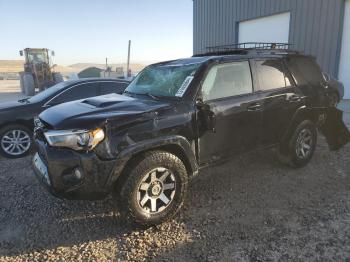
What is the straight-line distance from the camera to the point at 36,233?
3.31 metres

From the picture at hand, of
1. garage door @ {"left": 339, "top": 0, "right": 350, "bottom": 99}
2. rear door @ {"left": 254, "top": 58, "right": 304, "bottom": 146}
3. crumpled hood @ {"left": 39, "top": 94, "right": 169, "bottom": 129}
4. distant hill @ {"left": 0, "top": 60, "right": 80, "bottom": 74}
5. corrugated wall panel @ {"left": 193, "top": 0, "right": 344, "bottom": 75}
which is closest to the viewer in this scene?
crumpled hood @ {"left": 39, "top": 94, "right": 169, "bottom": 129}

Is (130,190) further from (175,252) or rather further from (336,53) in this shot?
(336,53)

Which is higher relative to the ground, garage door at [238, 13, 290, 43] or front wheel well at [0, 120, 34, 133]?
garage door at [238, 13, 290, 43]

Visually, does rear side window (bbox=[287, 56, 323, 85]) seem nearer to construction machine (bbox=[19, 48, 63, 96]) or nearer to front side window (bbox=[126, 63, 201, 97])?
front side window (bbox=[126, 63, 201, 97])

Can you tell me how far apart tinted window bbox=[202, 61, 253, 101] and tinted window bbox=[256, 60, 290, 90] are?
0.21m

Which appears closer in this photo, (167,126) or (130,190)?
(130,190)

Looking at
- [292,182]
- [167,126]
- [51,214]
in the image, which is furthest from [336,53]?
[51,214]

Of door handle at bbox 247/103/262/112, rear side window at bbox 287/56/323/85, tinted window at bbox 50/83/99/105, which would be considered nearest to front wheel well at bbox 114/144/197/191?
door handle at bbox 247/103/262/112

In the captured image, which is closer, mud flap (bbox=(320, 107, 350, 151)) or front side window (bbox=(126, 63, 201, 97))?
front side window (bbox=(126, 63, 201, 97))

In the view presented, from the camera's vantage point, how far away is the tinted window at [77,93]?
636 cm

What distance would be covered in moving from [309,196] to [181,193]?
1.72m

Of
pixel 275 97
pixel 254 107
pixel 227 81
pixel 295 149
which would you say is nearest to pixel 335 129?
pixel 295 149

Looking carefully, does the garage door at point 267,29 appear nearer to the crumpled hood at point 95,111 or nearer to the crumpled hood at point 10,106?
the crumpled hood at point 10,106

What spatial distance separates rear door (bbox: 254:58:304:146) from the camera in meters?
4.24
